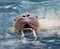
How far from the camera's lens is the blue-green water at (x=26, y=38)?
6.38m

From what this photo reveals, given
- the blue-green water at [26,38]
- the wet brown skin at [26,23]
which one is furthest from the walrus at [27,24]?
the blue-green water at [26,38]

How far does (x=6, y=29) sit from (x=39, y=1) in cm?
440

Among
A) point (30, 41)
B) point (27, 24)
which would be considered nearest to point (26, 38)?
point (30, 41)

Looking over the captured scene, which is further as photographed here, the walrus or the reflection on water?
the walrus

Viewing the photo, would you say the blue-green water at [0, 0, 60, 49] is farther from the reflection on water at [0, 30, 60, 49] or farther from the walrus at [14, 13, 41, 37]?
the walrus at [14, 13, 41, 37]

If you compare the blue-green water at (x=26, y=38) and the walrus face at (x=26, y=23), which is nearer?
the blue-green water at (x=26, y=38)

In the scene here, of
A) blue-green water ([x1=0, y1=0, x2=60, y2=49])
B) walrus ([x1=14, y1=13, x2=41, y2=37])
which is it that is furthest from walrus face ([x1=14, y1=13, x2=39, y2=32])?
blue-green water ([x1=0, y1=0, x2=60, y2=49])

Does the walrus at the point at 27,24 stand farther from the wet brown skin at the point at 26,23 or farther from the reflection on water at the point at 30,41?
the reflection on water at the point at 30,41

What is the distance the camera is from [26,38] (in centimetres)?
679

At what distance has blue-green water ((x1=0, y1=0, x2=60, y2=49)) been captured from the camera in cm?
638

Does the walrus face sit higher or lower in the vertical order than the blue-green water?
higher

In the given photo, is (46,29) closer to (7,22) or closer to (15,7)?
(7,22)

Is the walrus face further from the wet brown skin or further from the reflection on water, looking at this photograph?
the reflection on water

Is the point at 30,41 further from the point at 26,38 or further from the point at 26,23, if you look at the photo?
the point at 26,23
